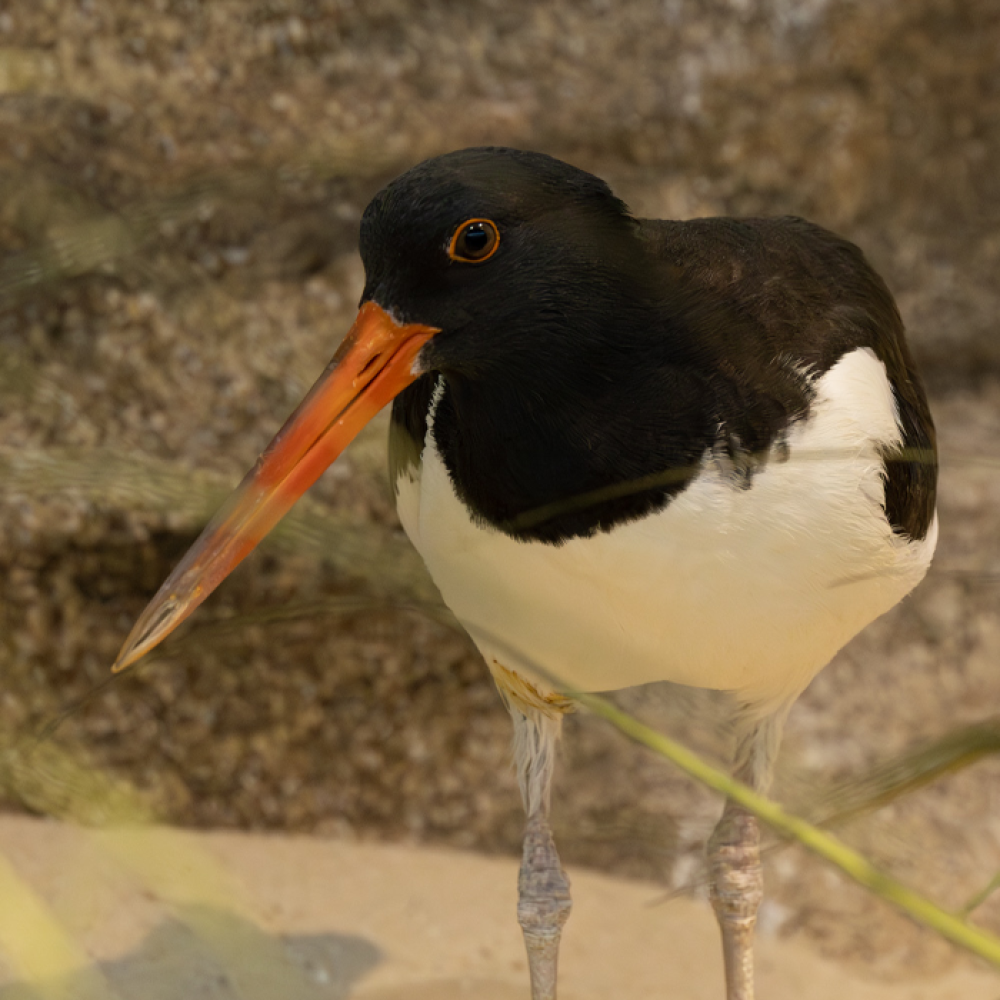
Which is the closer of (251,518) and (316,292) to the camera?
(251,518)

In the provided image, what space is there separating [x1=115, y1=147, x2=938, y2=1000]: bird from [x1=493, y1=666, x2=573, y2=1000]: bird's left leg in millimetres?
503

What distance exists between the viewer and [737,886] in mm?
3225

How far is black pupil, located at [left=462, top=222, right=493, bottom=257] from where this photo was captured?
78.7 inches

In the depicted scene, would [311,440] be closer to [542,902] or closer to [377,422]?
[542,902]

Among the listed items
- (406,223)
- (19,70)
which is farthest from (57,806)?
(406,223)

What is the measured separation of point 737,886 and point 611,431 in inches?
64.0

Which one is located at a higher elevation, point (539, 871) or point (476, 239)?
point (476, 239)

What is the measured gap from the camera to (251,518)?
Answer: 6.35 feet

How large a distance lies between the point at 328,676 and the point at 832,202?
2808mm

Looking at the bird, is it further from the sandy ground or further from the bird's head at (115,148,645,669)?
the sandy ground

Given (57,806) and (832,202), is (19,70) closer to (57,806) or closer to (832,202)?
(57,806)

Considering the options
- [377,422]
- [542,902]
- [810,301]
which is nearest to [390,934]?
[542,902]

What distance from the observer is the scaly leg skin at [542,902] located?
10.1 feet

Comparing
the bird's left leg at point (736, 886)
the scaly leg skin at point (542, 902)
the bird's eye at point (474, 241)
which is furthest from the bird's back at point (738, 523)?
the bird's left leg at point (736, 886)
